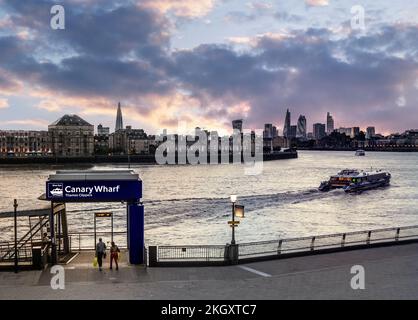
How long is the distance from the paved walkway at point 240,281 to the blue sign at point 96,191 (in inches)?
104

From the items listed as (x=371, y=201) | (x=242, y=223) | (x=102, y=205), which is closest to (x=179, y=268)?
(x=242, y=223)

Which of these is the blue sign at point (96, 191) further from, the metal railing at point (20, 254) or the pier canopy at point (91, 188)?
the metal railing at point (20, 254)

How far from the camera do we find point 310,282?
1859 cm

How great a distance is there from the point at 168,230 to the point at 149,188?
53167mm

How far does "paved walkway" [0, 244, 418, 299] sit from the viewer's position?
1711 cm

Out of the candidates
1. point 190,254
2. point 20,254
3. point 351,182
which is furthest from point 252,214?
point 351,182

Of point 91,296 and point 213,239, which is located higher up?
point 91,296

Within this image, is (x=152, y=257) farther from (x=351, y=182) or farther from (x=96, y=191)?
(x=351, y=182)

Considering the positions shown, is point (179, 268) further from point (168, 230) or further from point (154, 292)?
point (168, 230)

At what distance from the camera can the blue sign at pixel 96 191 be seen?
2231cm

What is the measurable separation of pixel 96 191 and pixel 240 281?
7.14 meters

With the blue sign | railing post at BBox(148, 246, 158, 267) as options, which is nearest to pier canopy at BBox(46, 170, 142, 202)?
the blue sign

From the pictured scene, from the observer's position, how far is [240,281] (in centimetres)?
1906

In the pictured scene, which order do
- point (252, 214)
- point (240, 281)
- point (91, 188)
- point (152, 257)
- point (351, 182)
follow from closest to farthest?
point (240, 281) < point (152, 257) < point (91, 188) < point (252, 214) < point (351, 182)
